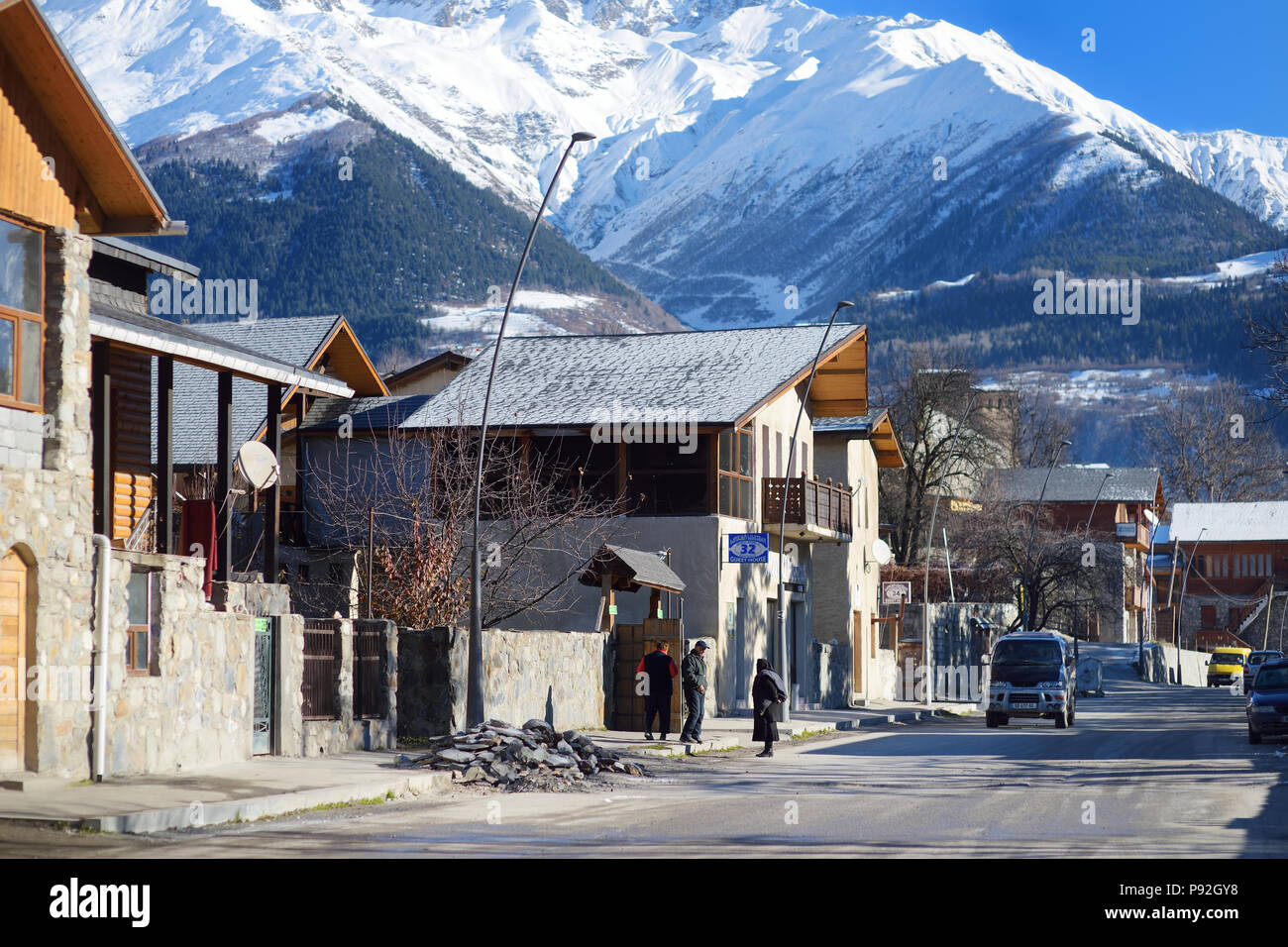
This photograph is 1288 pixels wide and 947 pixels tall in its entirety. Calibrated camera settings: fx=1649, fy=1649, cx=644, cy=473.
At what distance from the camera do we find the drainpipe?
651 inches

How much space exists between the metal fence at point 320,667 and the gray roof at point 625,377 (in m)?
14.3

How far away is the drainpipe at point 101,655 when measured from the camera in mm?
16547

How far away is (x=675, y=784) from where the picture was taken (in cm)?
2045

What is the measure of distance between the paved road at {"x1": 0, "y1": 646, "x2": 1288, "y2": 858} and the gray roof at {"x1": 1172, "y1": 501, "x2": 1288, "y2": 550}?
86914 mm

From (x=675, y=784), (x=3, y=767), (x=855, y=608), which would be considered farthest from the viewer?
(x=855, y=608)

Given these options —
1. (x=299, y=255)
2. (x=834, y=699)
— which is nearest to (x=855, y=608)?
(x=834, y=699)

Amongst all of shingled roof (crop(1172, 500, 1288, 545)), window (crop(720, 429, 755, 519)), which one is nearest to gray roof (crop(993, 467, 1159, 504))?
shingled roof (crop(1172, 500, 1288, 545))

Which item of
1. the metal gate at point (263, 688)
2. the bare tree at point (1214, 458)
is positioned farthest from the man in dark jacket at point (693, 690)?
the bare tree at point (1214, 458)

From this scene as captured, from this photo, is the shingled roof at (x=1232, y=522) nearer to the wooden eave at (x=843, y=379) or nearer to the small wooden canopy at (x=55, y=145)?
the wooden eave at (x=843, y=379)

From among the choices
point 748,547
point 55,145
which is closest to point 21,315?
point 55,145

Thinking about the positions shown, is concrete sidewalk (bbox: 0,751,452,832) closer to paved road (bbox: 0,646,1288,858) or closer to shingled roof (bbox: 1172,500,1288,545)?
paved road (bbox: 0,646,1288,858)
